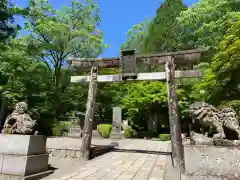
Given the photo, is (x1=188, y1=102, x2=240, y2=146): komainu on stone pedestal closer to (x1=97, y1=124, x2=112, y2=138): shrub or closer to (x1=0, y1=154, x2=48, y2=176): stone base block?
(x1=0, y1=154, x2=48, y2=176): stone base block

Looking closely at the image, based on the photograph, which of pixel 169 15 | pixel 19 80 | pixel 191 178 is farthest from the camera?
pixel 169 15

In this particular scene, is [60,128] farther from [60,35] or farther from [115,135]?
[60,35]

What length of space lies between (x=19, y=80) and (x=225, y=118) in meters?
18.7

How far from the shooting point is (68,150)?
8.28 m

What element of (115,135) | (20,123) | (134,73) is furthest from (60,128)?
(20,123)

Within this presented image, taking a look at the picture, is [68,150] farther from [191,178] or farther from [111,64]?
[191,178]

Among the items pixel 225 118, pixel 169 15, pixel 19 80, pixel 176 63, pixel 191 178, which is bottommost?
pixel 191 178

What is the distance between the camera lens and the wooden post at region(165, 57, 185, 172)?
21.9 ft

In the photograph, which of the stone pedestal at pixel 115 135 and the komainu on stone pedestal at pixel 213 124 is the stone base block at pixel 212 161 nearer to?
the komainu on stone pedestal at pixel 213 124

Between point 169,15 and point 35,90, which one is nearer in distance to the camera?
point 35,90

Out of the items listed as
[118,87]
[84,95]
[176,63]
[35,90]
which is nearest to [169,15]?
[118,87]

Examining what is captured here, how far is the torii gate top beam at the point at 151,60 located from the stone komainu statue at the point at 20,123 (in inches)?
170

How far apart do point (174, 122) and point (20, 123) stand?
4581 millimetres

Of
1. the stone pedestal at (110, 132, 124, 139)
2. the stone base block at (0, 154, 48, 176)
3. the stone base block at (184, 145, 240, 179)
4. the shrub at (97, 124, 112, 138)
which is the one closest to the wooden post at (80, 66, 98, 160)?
the stone base block at (0, 154, 48, 176)
